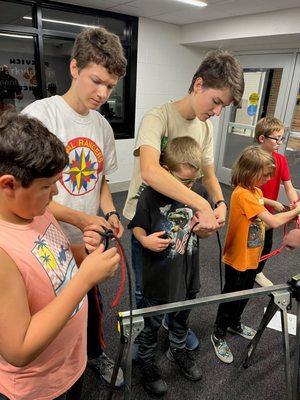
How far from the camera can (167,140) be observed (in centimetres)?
131

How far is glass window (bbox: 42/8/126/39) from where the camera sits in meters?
3.66

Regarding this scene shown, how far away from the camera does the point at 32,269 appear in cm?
70

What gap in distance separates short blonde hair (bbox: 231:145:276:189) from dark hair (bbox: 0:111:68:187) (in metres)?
1.19

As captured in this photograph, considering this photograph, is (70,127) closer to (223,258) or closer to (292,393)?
(223,258)

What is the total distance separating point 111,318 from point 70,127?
Answer: 4.67 ft

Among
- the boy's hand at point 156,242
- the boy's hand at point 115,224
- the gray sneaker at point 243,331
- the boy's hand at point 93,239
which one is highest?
the boy's hand at point 93,239

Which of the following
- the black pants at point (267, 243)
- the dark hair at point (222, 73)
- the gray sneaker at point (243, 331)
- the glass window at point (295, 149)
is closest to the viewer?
the dark hair at point (222, 73)

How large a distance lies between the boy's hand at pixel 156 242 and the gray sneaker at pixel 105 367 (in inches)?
32.4

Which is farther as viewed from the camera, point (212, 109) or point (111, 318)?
point (111, 318)

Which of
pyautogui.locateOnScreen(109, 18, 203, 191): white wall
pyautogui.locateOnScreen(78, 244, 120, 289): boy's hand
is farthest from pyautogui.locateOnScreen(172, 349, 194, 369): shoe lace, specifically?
pyautogui.locateOnScreen(109, 18, 203, 191): white wall

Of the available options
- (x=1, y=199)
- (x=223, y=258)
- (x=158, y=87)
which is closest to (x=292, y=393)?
(x=223, y=258)

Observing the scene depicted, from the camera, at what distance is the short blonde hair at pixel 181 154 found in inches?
46.9

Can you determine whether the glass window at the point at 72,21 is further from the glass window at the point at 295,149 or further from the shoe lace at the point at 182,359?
the shoe lace at the point at 182,359

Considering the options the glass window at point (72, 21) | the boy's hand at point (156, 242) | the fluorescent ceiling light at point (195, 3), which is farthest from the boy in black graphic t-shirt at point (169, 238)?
the glass window at point (72, 21)
